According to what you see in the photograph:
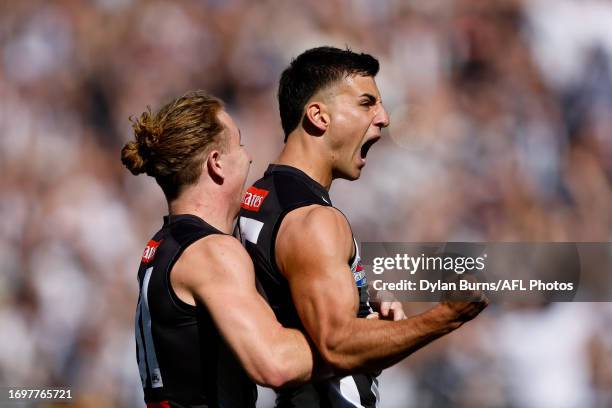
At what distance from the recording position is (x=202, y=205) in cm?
246

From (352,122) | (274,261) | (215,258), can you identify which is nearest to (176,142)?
(215,258)

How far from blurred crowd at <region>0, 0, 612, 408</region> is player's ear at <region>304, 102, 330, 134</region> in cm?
189

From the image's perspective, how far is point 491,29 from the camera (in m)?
4.79

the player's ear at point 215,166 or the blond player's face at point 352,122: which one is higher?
the blond player's face at point 352,122

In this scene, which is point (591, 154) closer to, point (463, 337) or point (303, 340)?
point (463, 337)

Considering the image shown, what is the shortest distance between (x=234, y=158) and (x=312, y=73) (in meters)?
0.61

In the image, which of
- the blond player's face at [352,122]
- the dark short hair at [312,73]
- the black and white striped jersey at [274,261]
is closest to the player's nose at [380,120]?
the blond player's face at [352,122]

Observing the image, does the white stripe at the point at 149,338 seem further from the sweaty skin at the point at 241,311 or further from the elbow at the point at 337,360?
the elbow at the point at 337,360

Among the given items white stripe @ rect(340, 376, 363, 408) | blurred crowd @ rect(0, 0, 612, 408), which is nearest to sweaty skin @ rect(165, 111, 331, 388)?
white stripe @ rect(340, 376, 363, 408)

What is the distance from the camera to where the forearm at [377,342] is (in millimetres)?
2230

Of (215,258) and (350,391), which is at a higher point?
(215,258)

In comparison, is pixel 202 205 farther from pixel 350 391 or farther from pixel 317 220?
pixel 350 391

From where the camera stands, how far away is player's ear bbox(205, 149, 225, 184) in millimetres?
2451

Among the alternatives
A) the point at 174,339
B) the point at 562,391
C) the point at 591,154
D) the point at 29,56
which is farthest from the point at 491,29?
the point at 174,339
